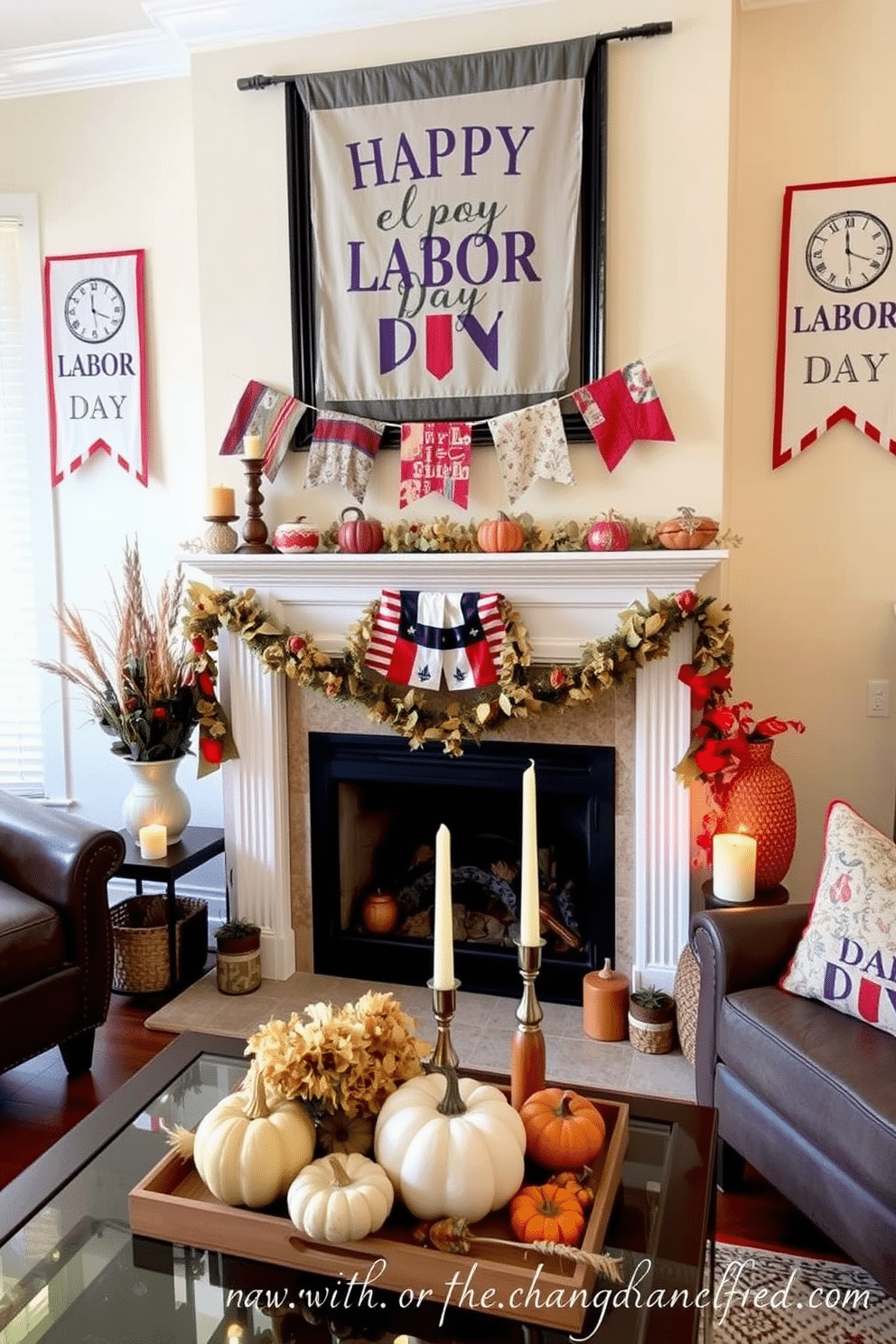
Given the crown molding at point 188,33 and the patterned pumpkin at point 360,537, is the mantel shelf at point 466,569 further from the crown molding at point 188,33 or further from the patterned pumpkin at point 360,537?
the crown molding at point 188,33

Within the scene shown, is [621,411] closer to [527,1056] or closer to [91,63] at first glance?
[527,1056]

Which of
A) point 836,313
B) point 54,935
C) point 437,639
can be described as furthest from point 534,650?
point 54,935

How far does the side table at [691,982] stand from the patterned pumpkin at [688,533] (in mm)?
910

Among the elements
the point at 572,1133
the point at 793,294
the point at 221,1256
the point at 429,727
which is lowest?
the point at 221,1256

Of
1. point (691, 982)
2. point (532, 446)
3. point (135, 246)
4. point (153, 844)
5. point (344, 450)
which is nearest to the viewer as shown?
point (691, 982)

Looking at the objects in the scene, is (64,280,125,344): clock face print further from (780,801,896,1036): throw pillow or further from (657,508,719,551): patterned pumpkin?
(780,801,896,1036): throw pillow

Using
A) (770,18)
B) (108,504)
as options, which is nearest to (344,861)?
(108,504)

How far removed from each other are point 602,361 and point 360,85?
1.04 metres

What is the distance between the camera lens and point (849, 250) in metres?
3.11

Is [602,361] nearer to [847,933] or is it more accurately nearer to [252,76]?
[252,76]

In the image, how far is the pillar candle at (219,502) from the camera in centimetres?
317

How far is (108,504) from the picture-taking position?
380 centimetres

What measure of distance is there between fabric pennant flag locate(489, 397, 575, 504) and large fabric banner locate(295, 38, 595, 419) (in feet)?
0.28

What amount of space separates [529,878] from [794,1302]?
113 cm
